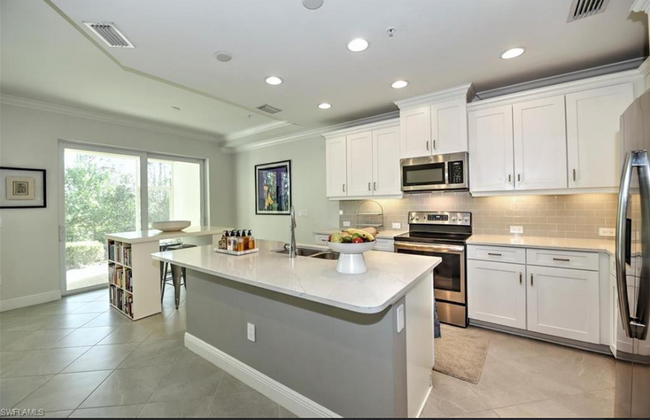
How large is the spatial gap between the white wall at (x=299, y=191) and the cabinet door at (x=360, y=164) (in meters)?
0.71

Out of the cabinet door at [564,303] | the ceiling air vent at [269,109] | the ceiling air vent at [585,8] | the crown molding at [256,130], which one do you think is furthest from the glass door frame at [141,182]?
the ceiling air vent at [585,8]

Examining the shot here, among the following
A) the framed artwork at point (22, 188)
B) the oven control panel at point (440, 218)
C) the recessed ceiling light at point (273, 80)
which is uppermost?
the recessed ceiling light at point (273, 80)

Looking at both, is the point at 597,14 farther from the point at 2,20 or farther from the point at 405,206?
the point at 2,20

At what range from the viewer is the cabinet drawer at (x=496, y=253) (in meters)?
2.63

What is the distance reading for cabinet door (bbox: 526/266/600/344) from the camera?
2.35 meters

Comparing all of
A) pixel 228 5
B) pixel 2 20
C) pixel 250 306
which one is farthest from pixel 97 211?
pixel 228 5

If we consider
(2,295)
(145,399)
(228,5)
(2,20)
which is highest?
(2,20)

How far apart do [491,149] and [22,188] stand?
580 centimetres

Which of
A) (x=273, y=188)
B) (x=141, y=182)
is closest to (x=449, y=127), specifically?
(x=273, y=188)

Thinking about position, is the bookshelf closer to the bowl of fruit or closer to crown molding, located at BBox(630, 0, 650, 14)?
the bowl of fruit

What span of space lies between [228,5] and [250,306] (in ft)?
6.54

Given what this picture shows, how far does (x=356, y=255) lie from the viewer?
1720 millimetres

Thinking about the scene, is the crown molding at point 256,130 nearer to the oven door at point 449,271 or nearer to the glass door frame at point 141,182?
the glass door frame at point 141,182

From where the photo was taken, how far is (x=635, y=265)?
51.1 inches
